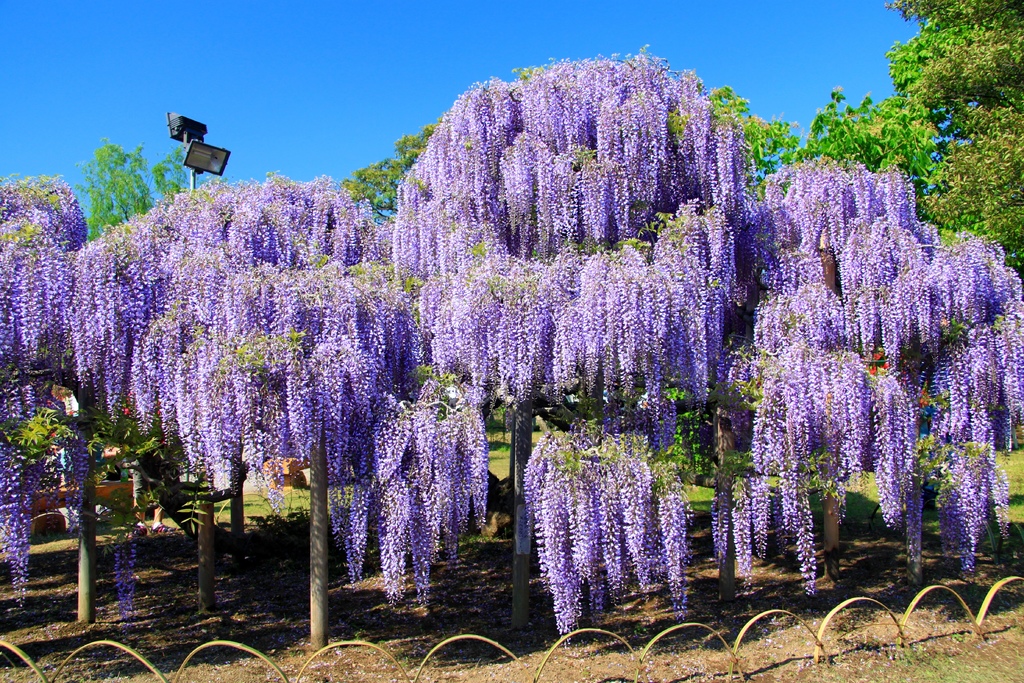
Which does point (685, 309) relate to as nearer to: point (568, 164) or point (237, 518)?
point (568, 164)

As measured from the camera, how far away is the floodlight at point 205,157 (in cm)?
1048

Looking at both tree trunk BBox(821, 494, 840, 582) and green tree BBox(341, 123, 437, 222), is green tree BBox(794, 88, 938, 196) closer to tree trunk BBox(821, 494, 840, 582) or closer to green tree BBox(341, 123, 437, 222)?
tree trunk BBox(821, 494, 840, 582)

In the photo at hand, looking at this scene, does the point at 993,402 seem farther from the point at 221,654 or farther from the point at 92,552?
the point at 92,552

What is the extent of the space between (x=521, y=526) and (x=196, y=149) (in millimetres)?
7036

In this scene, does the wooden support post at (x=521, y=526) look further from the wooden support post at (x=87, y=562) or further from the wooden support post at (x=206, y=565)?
the wooden support post at (x=87, y=562)

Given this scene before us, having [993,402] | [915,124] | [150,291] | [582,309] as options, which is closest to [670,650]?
[582,309]

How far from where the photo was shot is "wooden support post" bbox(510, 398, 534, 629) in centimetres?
885

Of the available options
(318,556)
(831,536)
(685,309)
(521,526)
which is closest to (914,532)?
(831,536)

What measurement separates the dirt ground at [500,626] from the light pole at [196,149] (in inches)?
248

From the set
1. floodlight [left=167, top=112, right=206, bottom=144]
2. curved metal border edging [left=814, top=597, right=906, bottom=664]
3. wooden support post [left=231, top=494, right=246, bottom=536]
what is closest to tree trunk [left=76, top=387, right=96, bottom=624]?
wooden support post [left=231, top=494, right=246, bottom=536]

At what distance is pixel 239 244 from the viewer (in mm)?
9039

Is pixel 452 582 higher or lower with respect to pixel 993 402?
lower

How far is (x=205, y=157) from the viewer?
10641mm

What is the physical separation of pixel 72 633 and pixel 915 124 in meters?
19.3
